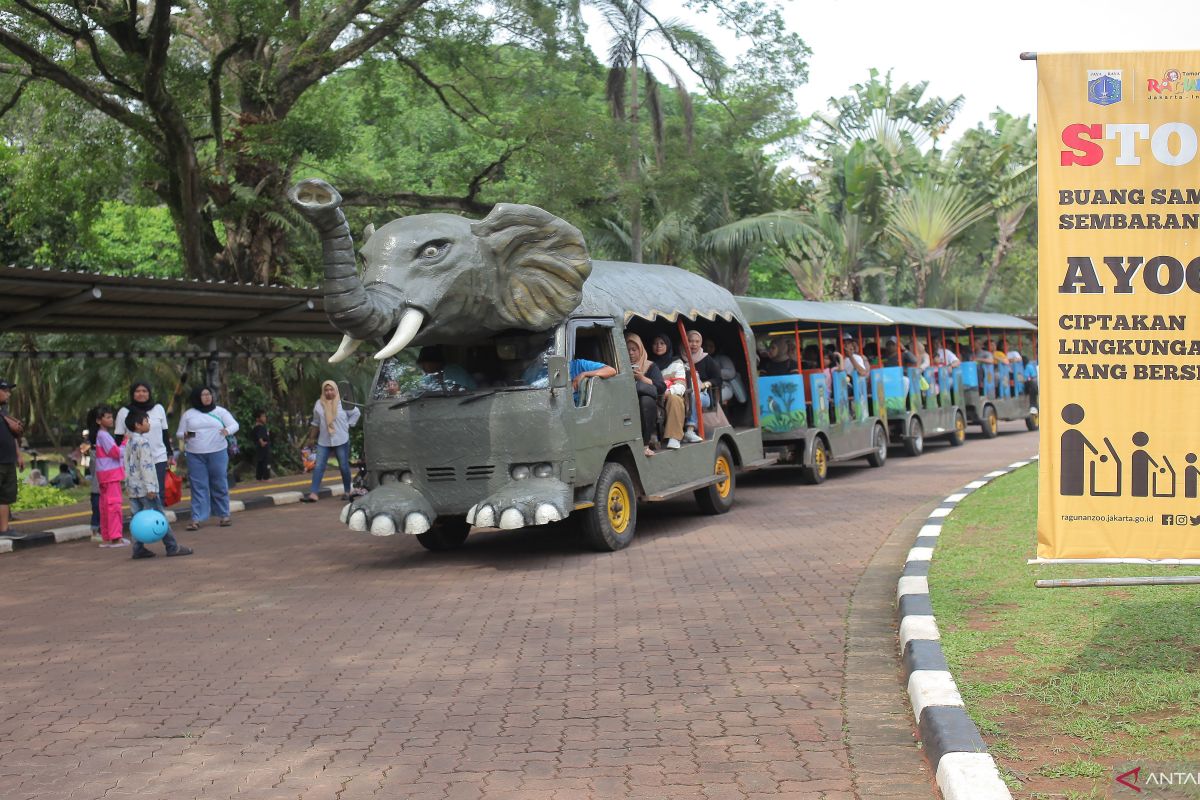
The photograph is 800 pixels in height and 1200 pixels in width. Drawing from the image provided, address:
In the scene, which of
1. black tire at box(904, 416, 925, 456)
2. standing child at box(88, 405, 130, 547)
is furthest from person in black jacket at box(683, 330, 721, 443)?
black tire at box(904, 416, 925, 456)

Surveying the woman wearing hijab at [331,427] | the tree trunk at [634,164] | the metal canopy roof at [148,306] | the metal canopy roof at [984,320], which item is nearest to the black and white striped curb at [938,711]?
the metal canopy roof at [148,306]

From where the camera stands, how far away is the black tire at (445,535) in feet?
40.5

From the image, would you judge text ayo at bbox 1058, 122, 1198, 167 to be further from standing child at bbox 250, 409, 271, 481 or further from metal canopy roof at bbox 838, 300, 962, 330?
standing child at bbox 250, 409, 271, 481

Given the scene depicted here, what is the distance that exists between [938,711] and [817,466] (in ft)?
41.2

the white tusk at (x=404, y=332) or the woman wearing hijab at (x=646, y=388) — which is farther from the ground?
the white tusk at (x=404, y=332)

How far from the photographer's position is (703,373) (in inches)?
589

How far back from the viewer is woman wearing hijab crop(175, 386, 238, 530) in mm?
14125

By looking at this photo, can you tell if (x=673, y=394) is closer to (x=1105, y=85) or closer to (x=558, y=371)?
(x=558, y=371)

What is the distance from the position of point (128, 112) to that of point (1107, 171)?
1712 cm

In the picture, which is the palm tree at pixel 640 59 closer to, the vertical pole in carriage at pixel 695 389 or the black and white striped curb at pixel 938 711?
the vertical pole in carriage at pixel 695 389

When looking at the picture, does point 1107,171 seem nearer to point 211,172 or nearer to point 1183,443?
point 1183,443

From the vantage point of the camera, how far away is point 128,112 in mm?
19531

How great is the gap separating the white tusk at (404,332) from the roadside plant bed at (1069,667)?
4521 mm

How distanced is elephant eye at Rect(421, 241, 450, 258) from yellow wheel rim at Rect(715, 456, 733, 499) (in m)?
4.96
